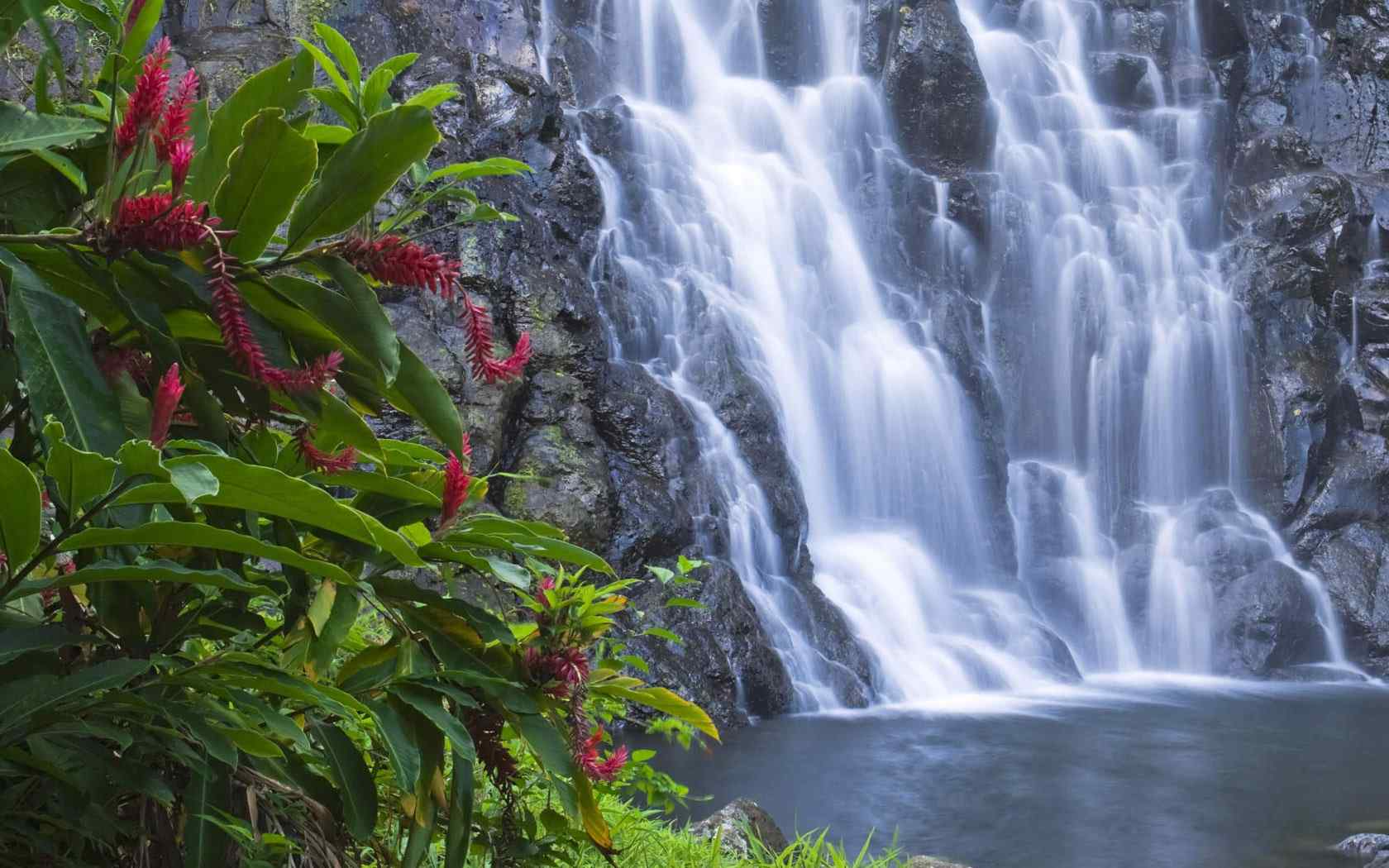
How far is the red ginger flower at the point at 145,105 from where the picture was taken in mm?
1279

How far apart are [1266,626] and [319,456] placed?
1710 cm

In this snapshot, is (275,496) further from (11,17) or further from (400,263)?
(11,17)

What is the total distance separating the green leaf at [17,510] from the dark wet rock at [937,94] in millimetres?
20200

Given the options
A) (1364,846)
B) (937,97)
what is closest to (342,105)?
(1364,846)

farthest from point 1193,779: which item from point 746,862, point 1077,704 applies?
point 746,862

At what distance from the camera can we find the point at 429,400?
5.34 ft

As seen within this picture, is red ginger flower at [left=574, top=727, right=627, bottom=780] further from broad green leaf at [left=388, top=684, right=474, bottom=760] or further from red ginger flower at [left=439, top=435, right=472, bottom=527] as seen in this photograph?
red ginger flower at [left=439, top=435, right=472, bottom=527]

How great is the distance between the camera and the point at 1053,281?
19.7m

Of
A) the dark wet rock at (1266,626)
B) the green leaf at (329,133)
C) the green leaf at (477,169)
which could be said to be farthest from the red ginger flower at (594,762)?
the dark wet rock at (1266,626)

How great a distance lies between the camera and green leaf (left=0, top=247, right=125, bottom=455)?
131 cm

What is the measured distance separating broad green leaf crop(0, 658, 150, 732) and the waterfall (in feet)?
34.6

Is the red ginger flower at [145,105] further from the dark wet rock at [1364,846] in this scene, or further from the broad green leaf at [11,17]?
the dark wet rock at [1364,846]

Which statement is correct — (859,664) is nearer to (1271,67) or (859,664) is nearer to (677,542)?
(677,542)

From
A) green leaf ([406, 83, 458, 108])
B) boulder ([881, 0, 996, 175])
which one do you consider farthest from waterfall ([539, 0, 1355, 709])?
green leaf ([406, 83, 458, 108])
